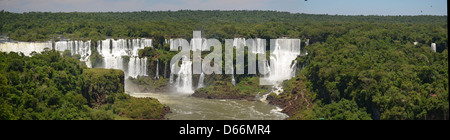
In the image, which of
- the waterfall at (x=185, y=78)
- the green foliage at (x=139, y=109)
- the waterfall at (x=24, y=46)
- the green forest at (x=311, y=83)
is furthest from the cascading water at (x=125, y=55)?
the green foliage at (x=139, y=109)

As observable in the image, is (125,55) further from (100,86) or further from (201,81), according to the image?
(100,86)

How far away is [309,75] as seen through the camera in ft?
177

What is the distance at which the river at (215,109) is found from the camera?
43.7 m

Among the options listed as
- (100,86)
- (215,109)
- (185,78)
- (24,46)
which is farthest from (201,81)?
(24,46)

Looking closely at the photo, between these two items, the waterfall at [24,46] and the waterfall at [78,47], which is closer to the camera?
the waterfall at [24,46]

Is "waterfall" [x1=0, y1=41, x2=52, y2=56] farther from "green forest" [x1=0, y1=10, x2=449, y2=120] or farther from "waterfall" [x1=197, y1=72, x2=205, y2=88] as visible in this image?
"waterfall" [x1=197, y1=72, x2=205, y2=88]

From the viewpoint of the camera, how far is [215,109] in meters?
47.2

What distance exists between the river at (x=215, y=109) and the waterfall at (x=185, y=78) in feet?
12.9

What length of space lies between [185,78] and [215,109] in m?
12.8

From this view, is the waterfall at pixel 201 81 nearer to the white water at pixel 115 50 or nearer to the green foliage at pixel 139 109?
the white water at pixel 115 50

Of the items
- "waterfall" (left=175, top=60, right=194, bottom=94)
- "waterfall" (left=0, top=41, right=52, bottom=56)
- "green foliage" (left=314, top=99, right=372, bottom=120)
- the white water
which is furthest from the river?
"waterfall" (left=0, top=41, right=52, bottom=56)
